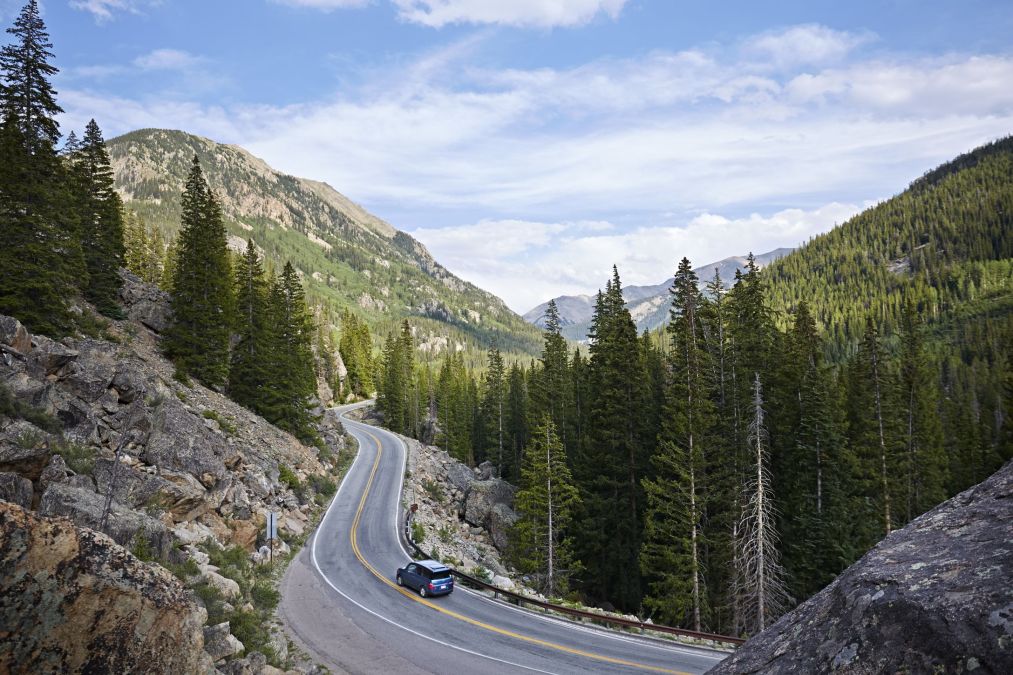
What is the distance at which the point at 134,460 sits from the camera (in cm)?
2011

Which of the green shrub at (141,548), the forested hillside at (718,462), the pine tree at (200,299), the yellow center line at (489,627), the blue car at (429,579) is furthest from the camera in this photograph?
the pine tree at (200,299)

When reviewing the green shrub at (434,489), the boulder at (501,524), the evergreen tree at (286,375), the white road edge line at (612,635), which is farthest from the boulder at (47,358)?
the green shrub at (434,489)

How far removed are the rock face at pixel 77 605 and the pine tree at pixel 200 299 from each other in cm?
3605

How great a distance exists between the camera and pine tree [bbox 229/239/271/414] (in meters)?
42.0

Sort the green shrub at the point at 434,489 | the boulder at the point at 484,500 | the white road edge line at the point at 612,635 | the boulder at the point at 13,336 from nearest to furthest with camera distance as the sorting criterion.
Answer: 1. the white road edge line at the point at 612,635
2. the boulder at the point at 13,336
3. the boulder at the point at 484,500
4. the green shrub at the point at 434,489

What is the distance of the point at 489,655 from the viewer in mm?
16094

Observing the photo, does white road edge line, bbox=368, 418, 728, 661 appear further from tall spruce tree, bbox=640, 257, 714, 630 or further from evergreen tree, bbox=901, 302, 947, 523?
evergreen tree, bbox=901, 302, 947, 523

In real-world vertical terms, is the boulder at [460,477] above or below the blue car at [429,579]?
below

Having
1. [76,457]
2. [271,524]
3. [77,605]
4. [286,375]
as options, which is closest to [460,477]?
[286,375]

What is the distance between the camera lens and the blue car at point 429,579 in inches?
859

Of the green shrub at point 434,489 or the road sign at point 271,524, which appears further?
the green shrub at point 434,489

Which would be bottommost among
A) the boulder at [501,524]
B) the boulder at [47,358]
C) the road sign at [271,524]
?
the boulder at [501,524]

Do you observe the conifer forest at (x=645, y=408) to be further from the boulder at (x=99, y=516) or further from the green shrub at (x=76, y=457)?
the boulder at (x=99, y=516)

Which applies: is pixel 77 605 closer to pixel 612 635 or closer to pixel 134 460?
pixel 612 635
